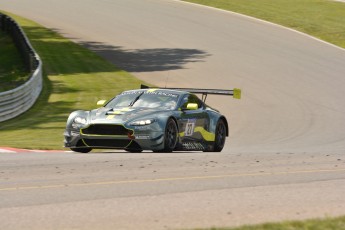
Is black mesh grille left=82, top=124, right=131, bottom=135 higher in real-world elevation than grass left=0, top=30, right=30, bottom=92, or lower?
higher

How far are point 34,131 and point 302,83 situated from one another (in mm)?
14912

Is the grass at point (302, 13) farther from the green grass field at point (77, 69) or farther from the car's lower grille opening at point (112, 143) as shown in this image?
the car's lower grille opening at point (112, 143)

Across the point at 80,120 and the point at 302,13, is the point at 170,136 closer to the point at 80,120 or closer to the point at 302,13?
the point at 80,120

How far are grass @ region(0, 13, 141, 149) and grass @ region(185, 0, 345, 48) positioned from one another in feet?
43.3

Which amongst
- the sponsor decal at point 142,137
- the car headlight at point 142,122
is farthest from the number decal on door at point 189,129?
the sponsor decal at point 142,137

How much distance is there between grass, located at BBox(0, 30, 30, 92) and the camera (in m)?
33.1

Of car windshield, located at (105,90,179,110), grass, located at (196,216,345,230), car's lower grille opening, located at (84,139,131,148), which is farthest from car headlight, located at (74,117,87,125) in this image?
grass, located at (196,216,345,230)

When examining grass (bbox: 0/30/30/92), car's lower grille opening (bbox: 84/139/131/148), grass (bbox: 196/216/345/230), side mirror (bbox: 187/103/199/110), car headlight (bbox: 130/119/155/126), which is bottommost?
grass (bbox: 0/30/30/92)

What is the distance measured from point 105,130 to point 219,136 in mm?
3231

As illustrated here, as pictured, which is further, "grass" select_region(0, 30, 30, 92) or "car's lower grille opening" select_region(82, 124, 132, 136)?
"grass" select_region(0, 30, 30, 92)

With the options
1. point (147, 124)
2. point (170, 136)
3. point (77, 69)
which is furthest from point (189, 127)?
point (77, 69)

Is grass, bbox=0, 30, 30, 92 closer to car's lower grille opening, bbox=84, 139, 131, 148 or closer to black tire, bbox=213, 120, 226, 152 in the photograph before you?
black tire, bbox=213, 120, 226, 152

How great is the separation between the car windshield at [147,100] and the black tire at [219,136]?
135 centimetres

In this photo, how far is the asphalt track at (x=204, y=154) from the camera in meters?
8.59
